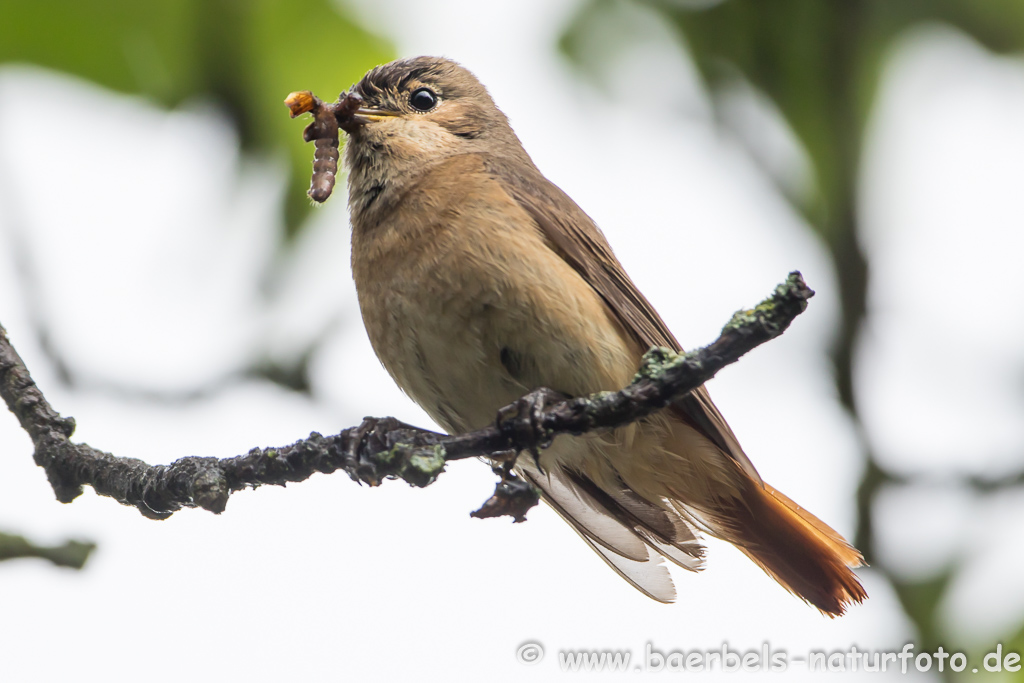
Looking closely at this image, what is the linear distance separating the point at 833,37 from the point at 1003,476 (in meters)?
1.76

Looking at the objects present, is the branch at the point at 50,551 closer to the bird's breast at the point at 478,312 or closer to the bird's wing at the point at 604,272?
the bird's breast at the point at 478,312

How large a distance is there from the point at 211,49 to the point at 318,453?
149 cm

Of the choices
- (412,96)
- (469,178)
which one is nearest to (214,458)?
(469,178)

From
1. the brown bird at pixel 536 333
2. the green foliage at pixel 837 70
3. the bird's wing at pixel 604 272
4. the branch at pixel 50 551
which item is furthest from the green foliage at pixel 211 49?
the branch at pixel 50 551

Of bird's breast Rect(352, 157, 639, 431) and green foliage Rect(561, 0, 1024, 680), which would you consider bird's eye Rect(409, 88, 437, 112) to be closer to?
bird's breast Rect(352, 157, 639, 431)

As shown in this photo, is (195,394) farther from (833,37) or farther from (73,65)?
(833,37)

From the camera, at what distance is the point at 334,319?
4273mm

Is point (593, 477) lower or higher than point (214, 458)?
higher

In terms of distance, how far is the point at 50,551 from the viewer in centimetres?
276

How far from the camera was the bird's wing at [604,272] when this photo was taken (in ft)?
12.5

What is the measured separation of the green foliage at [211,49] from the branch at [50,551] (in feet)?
4.88

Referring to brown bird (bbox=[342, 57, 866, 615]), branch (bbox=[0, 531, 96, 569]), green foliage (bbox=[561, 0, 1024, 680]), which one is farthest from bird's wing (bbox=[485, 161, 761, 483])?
branch (bbox=[0, 531, 96, 569])

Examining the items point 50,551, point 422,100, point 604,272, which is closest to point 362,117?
point 422,100

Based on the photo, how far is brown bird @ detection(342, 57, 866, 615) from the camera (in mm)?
3639
